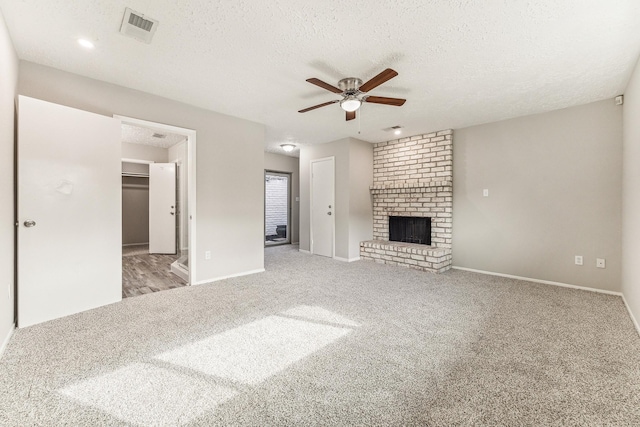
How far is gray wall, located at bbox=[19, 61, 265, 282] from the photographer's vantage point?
2914mm

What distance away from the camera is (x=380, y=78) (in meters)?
2.43

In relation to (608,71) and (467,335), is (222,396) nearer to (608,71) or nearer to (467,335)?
(467,335)

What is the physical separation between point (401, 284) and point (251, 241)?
91.7 inches

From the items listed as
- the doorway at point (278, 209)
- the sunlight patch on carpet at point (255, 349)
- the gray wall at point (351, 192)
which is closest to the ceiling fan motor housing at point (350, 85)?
the sunlight patch on carpet at point (255, 349)

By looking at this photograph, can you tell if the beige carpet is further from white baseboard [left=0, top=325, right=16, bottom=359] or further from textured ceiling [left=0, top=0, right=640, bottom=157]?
textured ceiling [left=0, top=0, right=640, bottom=157]

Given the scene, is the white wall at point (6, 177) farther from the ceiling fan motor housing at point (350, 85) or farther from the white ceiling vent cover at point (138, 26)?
the ceiling fan motor housing at point (350, 85)

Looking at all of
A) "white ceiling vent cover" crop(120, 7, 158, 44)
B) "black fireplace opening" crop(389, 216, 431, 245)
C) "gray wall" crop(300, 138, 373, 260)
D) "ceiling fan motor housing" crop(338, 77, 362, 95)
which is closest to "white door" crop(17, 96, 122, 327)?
"white ceiling vent cover" crop(120, 7, 158, 44)

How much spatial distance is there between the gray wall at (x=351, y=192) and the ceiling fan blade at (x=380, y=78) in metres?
2.77

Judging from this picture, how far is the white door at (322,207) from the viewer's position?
575cm

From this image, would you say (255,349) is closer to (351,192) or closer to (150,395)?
(150,395)

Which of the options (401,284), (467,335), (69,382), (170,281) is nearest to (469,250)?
(401,284)

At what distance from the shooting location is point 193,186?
3707mm

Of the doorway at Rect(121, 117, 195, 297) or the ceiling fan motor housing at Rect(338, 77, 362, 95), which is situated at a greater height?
the ceiling fan motor housing at Rect(338, 77, 362, 95)

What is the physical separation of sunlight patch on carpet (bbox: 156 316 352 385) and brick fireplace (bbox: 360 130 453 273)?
2.79 meters
